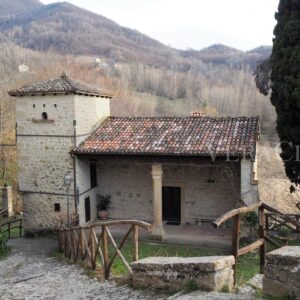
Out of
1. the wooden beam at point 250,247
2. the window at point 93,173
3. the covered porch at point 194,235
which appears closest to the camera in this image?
the wooden beam at point 250,247

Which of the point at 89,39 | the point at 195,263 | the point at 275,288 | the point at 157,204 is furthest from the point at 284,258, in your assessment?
the point at 89,39

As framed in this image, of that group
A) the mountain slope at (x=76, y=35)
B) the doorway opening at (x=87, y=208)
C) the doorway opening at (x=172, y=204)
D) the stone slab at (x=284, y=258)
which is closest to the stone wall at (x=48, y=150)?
the doorway opening at (x=87, y=208)

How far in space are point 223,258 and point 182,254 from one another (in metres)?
7.99

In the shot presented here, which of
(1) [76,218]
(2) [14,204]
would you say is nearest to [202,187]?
(1) [76,218]

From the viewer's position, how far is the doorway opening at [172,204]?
662 inches

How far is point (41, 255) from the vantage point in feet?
41.8

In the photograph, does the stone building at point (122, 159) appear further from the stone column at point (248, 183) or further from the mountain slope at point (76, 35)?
the mountain slope at point (76, 35)

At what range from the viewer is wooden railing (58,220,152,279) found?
727cm

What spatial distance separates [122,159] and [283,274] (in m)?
10.8

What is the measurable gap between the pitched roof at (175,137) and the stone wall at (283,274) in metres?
8.84

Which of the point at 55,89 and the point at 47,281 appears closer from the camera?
the point at 47,281

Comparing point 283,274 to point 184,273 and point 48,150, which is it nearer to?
point 184,273

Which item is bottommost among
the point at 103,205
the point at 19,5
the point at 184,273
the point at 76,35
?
the point at 103,205

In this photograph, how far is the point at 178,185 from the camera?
16.6 meters
